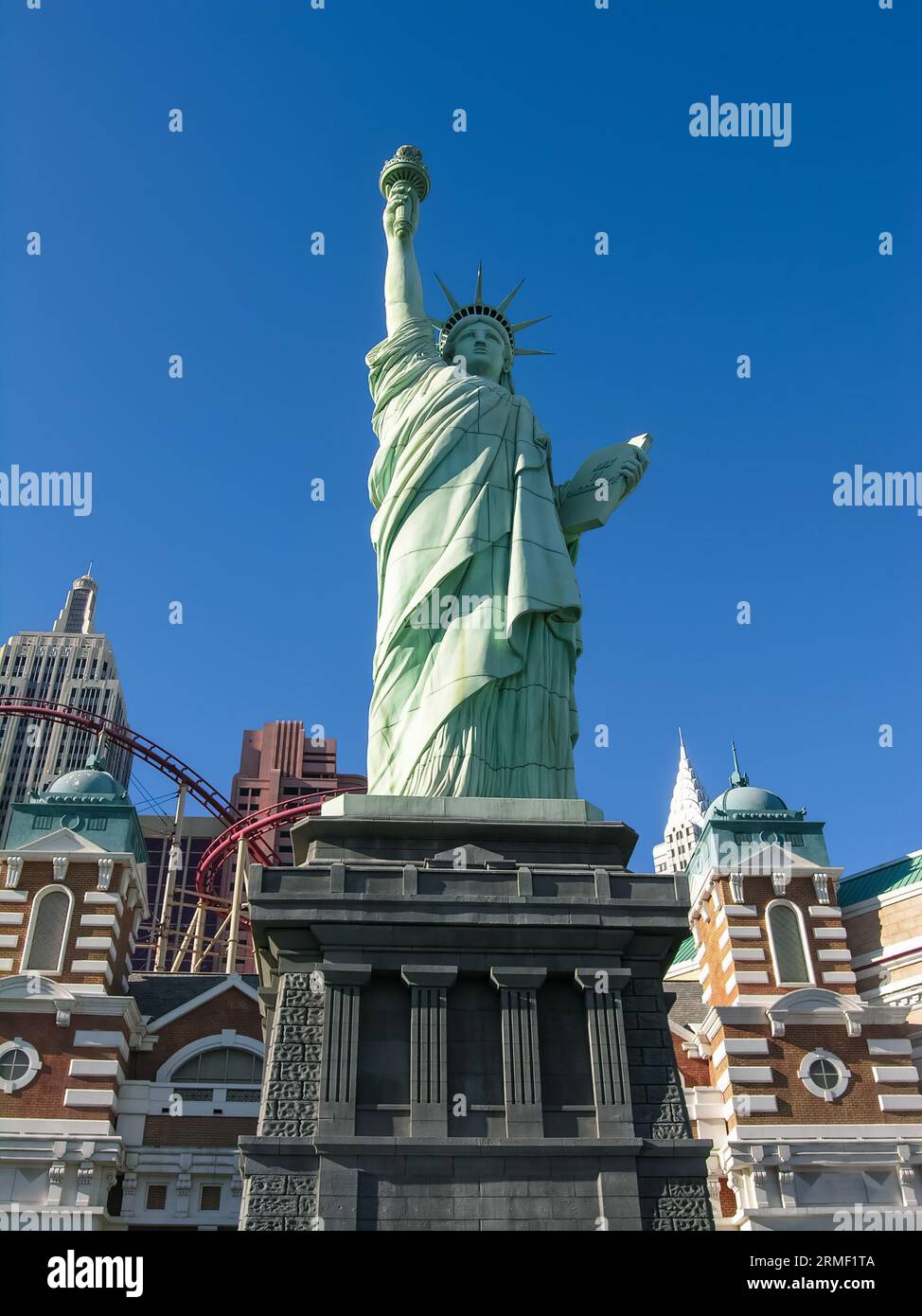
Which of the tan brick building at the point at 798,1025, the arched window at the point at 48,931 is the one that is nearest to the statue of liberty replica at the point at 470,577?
the tan brick building at the point at 798,1025

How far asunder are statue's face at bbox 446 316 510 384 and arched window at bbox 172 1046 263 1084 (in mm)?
13480

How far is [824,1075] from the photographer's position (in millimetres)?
20953

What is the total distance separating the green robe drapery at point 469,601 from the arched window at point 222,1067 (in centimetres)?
879

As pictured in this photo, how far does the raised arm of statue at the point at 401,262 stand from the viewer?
21.2 m

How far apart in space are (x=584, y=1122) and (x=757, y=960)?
10890 mm

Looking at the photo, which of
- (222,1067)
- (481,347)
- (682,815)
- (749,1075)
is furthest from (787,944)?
(682,815)

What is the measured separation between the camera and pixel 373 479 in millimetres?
19703

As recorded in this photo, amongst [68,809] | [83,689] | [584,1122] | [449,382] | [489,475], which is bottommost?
[584,1122]

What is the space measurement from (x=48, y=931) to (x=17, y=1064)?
259 cm

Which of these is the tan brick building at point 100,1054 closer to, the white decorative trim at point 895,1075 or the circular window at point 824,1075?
the circular window at point 824,1075

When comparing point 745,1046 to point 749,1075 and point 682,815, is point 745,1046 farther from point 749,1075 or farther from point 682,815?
point 682,815

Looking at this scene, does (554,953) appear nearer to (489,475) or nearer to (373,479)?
(489,475)
